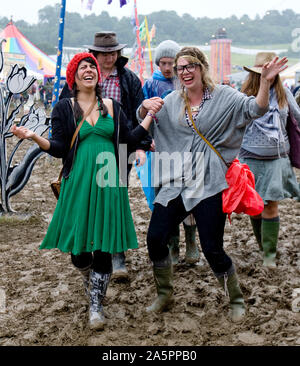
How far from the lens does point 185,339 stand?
2.77 meters

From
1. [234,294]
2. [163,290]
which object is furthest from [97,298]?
[234,294]

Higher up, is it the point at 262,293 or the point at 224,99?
the point at 224,99

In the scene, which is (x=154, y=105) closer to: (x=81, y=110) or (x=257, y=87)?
(x=81, y=110)

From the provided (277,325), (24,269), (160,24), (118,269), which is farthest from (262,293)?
(160,24)

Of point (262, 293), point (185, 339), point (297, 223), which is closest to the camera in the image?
point (185, 339)

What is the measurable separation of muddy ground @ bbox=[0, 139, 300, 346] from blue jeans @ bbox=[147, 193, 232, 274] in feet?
1.41

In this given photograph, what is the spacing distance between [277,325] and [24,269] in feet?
7.28

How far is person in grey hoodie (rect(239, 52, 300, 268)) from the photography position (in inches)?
149

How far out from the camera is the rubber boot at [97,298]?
2.92 meters

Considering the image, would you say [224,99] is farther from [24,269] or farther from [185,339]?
[24,269]

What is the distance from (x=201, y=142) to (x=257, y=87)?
1.22 metres

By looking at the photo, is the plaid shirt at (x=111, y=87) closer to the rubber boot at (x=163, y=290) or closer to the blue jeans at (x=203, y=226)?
the blue jeans at (x=203, y=226)

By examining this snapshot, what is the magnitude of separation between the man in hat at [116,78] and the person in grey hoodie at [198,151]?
764 millimetres

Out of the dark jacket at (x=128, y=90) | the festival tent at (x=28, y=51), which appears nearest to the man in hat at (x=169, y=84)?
the dark jacket at (x=128, y=90)
